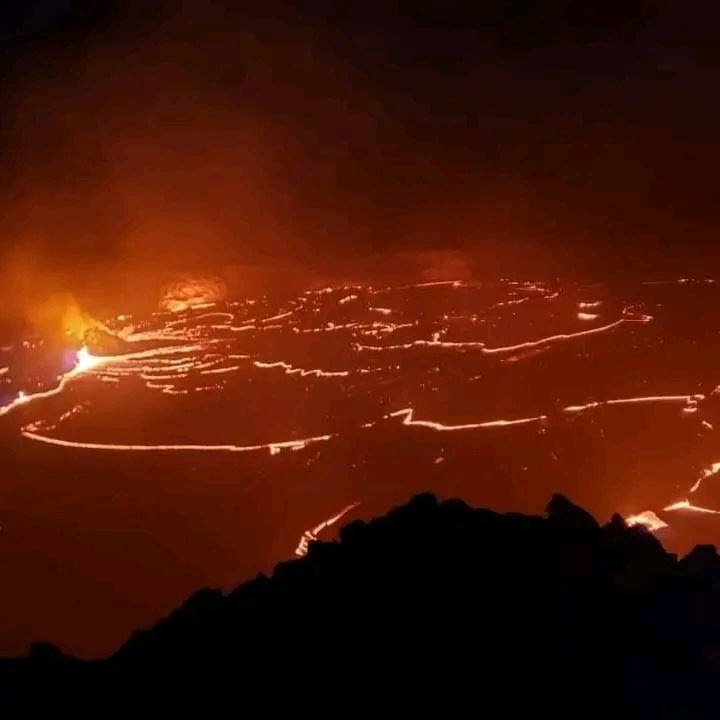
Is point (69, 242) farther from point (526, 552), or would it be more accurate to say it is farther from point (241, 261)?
point (526, 552)

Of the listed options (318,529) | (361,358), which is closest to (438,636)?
(318,529)

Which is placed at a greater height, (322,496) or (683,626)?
(322,496)

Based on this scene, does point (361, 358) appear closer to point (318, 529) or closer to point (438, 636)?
point (318, 529)

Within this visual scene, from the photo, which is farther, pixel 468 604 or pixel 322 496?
pixel 322 496

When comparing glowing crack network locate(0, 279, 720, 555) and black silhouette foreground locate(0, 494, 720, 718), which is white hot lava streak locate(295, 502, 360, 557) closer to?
glowing crack network locate(0, 279, 720, 555)

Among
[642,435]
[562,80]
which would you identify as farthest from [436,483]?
[562,80]

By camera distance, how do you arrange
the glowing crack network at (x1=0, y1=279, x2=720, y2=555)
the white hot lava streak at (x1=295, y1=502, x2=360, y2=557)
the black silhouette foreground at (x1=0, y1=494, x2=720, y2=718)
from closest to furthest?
the black silhouette foreground at (x1=0, y1=494, x2=720, y2=718), the white hot lava streak at (x1=295, y1=502, x2=360, y2=557), the glowing crack network at (x1=0, y1=279, x2=720, y2=555)

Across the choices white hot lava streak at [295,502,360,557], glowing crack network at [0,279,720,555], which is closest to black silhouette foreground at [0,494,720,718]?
white hot lava streak at [295,502,360,557]
